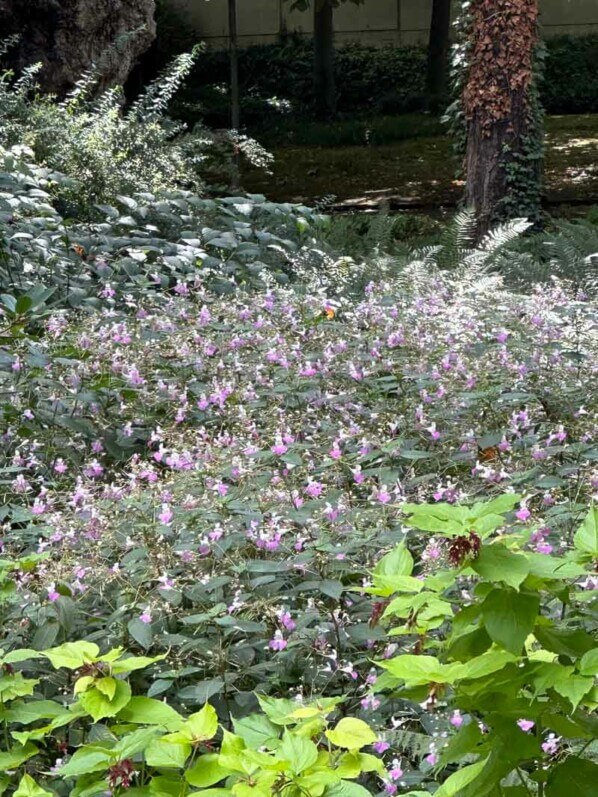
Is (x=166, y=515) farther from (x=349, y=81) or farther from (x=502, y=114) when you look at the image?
(x=349, y=81)

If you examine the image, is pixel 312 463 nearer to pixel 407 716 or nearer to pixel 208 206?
pixel 407 716

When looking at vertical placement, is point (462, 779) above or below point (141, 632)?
above

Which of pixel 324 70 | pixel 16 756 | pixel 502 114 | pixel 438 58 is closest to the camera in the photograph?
pixel 16 756

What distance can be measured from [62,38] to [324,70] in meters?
11.9

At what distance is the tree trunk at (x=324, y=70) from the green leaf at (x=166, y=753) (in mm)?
20716

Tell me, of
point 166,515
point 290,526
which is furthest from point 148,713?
point 290,526

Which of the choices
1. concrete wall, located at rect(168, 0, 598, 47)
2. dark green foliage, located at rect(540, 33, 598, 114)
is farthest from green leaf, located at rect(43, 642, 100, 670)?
concrete wall, located at rect(168, 0, 598, 47)

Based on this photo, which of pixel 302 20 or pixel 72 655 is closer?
pixel 72 655

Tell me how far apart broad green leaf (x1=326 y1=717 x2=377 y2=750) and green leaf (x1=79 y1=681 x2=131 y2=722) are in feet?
1.23

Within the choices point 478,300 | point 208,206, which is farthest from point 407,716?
point 208,206

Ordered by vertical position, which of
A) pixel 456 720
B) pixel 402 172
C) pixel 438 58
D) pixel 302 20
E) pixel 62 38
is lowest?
pixel 402 172

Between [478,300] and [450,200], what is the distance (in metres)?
8.95

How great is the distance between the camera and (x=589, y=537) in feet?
4.96

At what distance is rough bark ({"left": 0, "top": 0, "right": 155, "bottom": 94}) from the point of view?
10.5 m
